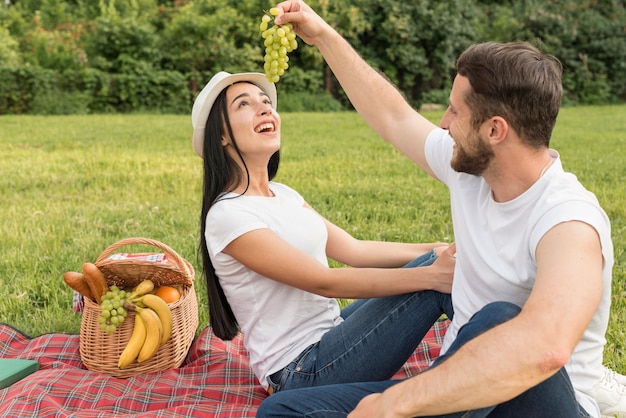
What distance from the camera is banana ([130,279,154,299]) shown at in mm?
3484

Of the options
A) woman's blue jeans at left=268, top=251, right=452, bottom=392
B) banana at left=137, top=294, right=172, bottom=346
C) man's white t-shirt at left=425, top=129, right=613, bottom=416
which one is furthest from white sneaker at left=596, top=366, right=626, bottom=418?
banana at left=137, top=294, right=172, bottom=346

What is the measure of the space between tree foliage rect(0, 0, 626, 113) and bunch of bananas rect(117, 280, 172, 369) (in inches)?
550

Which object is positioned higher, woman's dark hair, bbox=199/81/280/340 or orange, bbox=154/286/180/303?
woman's dark hair, bbox=199/81/280/340

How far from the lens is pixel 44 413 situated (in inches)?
118

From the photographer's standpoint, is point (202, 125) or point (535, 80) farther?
point (202, 125)

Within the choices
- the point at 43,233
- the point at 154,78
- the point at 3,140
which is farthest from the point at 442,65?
the point at 43,233

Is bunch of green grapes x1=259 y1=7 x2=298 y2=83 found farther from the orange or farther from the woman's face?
the orange

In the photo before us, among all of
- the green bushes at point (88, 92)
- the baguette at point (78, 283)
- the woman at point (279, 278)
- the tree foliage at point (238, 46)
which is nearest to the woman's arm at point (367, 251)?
the woman at point (279, 278)

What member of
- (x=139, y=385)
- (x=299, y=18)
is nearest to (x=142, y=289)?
(x=139, y=385)

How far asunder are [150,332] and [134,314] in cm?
16

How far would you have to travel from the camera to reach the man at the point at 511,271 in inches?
73.4

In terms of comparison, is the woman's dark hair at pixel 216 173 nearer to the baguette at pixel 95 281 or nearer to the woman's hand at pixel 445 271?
the baguette at pixel 95 281

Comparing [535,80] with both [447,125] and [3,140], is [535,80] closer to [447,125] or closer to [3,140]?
[447,125]

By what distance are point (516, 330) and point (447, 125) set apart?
96 cm
